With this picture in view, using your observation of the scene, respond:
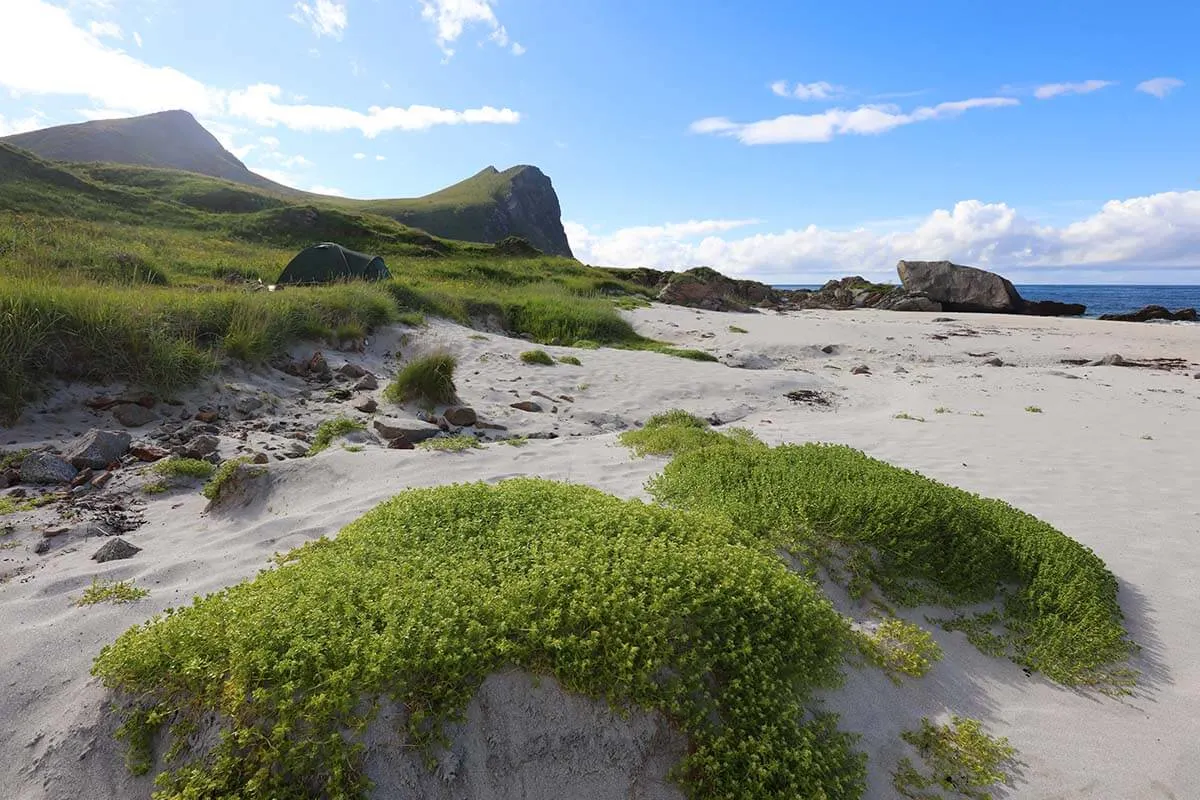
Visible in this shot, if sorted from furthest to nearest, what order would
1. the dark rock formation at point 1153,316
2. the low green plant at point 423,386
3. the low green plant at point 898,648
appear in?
the dark rock formation at point 1153,316 → the low green plant at point 423,386 → the low green plant at point 898,648

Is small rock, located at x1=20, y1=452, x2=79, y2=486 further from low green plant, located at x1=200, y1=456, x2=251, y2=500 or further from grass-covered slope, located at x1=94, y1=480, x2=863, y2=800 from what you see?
grass-covered slope, located at x1=94, y1=480, x2=863, y2=800

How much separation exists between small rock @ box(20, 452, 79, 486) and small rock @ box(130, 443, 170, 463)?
1.98ft

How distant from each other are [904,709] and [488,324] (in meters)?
17.4

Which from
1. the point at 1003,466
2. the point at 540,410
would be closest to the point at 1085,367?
the point at 1003,466

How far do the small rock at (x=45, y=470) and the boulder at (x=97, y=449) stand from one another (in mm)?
143

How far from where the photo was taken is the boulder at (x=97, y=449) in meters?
6.54

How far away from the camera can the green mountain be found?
98.1 m

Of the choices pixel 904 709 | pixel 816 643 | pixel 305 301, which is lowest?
pixel 904 709

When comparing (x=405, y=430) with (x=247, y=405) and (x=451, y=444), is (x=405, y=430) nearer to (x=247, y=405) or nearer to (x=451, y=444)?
(x=451, y=444)

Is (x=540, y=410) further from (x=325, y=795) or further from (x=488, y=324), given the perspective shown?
(x=488, y=324)

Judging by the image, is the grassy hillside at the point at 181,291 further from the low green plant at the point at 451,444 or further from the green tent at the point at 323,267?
the low green plant at the point at 451,444

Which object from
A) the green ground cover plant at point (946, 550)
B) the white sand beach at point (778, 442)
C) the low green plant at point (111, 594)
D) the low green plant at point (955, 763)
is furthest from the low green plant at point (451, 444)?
the low green plant at point (955, 763)

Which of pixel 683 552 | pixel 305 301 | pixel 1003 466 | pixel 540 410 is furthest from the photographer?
pixel 305 301

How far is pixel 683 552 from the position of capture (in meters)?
3.76
